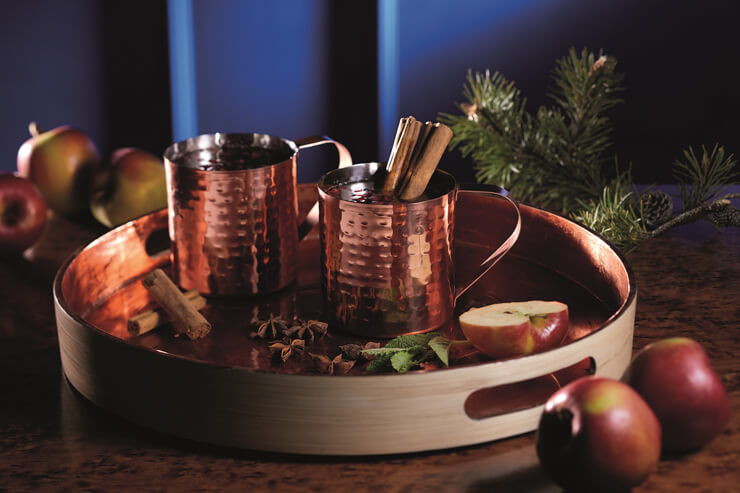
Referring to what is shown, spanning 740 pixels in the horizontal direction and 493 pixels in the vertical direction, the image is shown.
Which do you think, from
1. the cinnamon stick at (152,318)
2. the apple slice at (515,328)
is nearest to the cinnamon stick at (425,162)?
the apple slice at (515,328)

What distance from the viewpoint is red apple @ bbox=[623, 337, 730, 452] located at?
21.8 inches

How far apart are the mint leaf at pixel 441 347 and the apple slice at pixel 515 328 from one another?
0.06 feet

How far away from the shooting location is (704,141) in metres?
1.77

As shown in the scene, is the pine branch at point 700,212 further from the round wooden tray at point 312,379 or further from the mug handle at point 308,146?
the mug handle at point 308,146

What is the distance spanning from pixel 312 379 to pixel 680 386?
0.25m

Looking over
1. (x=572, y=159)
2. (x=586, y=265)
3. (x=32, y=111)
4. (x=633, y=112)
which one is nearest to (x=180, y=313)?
(x=586, y=265)

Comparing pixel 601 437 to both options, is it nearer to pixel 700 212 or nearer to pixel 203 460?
pixel 203 460

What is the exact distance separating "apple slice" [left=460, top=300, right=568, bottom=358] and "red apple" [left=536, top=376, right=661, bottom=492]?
0.17 meters

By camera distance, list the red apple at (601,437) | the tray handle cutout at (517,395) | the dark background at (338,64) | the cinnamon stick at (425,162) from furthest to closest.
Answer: the dark background at (338,64), the cinnamon stick at (425,162), the tray handle cutout at (517,395), the red apple at (601,437)

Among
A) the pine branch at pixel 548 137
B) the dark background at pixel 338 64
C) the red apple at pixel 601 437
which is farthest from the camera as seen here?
the dark background at pixel 338 64

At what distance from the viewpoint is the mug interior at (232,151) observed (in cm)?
90

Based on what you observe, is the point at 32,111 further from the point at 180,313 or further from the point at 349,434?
the point at 349,434

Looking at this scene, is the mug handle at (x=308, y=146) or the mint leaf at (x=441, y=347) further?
the mug handle at (x=308, y=146)

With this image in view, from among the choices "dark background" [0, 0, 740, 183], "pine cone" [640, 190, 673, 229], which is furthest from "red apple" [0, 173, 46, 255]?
"dark background" [0, 0, 740, 183]
